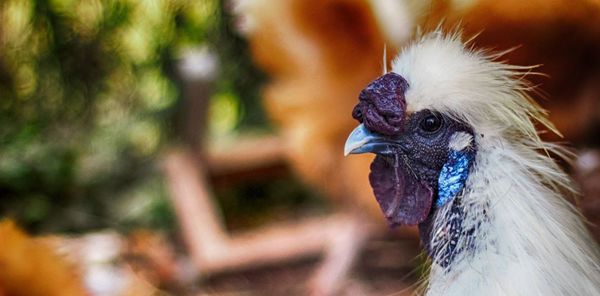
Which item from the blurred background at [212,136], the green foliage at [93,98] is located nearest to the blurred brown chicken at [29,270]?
the blurred background at [212,136]

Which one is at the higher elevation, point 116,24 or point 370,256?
point 116,24

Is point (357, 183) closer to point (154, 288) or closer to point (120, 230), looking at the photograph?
point (154, 288)

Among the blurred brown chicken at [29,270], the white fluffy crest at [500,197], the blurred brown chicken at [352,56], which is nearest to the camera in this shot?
the white fluffy crest at [500,197]

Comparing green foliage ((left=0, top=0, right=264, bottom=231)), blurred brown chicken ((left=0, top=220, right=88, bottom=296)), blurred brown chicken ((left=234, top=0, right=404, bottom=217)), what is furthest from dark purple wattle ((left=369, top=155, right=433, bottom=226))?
green foliage ((left=0, top=0, right=264, bottom=231))

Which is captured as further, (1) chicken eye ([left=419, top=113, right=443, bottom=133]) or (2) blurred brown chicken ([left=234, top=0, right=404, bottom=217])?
(2) blurred brown chicken ([left=234, top=0, right=404, bottom=217])

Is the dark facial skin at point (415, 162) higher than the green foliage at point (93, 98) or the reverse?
the reverse

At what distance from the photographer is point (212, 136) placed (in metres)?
3.22

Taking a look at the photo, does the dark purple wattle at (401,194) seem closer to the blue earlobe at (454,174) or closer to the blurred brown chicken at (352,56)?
the blue earlobe at (454,174)

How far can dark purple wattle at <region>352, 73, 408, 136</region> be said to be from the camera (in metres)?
0.94

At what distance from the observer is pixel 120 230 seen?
9.32ft

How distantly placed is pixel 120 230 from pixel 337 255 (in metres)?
0.90

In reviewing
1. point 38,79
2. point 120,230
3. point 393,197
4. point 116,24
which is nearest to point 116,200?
point 120,230

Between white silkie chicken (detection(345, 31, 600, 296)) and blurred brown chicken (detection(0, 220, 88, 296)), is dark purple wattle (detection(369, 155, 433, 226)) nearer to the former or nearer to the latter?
white silkie chicken (detection(345, 31, 600, 296))

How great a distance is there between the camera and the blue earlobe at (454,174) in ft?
3.10
